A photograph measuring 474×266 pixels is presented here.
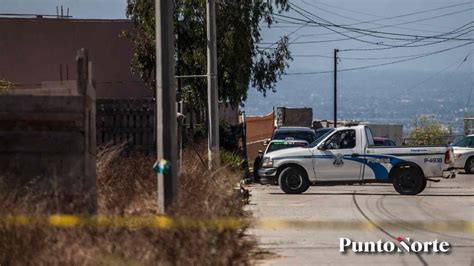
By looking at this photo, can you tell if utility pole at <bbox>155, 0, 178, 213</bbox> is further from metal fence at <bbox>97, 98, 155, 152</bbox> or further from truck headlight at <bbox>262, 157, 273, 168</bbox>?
truck headlight at <bbox>262, 157, 273, 168</bbox>

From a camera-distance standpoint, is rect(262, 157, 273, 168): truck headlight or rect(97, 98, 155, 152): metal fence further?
rect(262, 157, 273, 168): truck headlight

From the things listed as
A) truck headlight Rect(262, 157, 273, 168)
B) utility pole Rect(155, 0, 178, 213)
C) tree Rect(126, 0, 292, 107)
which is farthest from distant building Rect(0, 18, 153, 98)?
utility pole Rect(155, 0, 178, 213)

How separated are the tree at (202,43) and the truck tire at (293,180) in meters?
8.72

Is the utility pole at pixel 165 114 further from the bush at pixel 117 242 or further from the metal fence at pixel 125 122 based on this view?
the metal fence at pixel 125 122

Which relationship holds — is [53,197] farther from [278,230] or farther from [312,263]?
[278,230]

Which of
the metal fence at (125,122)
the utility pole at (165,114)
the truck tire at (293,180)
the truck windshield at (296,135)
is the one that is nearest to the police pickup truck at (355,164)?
the truck tire at (293,180)

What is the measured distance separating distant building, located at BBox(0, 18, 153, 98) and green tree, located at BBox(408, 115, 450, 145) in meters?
34.4

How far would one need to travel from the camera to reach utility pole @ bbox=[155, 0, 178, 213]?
8352 mm

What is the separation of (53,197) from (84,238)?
0.87 metres

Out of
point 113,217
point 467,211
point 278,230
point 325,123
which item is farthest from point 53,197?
point 325,123

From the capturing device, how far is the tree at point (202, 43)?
2812cm

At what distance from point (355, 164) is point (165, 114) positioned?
11639 millimetres

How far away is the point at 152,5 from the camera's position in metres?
28.6

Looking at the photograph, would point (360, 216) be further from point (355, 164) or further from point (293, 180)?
point (293, 180)
